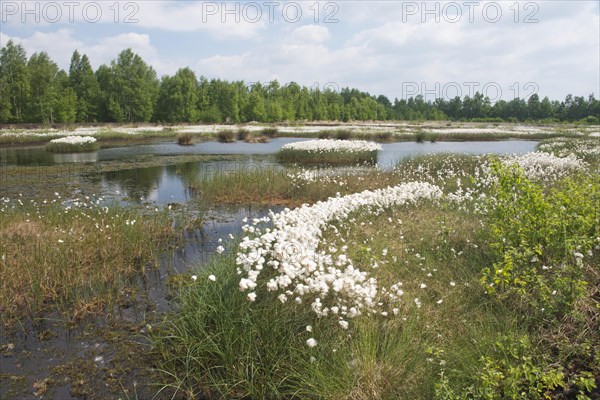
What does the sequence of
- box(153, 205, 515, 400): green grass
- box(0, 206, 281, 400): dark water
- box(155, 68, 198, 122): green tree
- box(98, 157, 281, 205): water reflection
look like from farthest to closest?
box(155, 68, 198, 122): green tree < box(98, 157, 281, 205): water reflection < box(0, 206, 281, 400): dark water < box(153, 205, 515, 400): green grass

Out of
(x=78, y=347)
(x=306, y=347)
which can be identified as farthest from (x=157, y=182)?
(x=306, y=347)

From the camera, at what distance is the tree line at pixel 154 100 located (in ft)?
196

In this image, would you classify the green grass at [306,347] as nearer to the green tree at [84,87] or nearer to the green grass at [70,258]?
the green grass at [70,258]

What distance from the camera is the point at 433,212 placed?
35.4 feet

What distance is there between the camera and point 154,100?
7806 cm

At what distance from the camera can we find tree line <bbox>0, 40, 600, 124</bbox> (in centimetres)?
5962

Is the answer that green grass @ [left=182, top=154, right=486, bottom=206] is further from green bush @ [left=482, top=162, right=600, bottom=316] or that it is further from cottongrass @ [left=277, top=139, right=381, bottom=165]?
green bush @ [left=482, top=162, right=600, bottom=316]

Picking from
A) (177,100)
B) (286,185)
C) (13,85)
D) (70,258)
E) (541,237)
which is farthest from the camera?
(177,100)

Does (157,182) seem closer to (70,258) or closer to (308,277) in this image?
(70,258)

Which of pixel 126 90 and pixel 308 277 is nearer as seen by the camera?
pixel 308 277

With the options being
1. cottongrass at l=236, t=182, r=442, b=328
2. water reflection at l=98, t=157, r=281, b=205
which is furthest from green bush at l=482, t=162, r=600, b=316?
water reflection at l=98, t=157, r=281, b=205

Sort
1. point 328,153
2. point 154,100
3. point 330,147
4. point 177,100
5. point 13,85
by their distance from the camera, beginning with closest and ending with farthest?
point 328,153, point 330,147, point 13,85, point 177,100, point 154,100

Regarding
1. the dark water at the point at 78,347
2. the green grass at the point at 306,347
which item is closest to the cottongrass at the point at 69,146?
the dark water at the point at 78,347

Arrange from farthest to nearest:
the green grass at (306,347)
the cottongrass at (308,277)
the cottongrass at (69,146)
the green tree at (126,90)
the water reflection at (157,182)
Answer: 1. the green tree at (126,90)
2. the cottongrass at (69,146)
3. the water reflection at (157,182)
4. the cottongrass at (308,277)
5. the green grass at (306,347)
